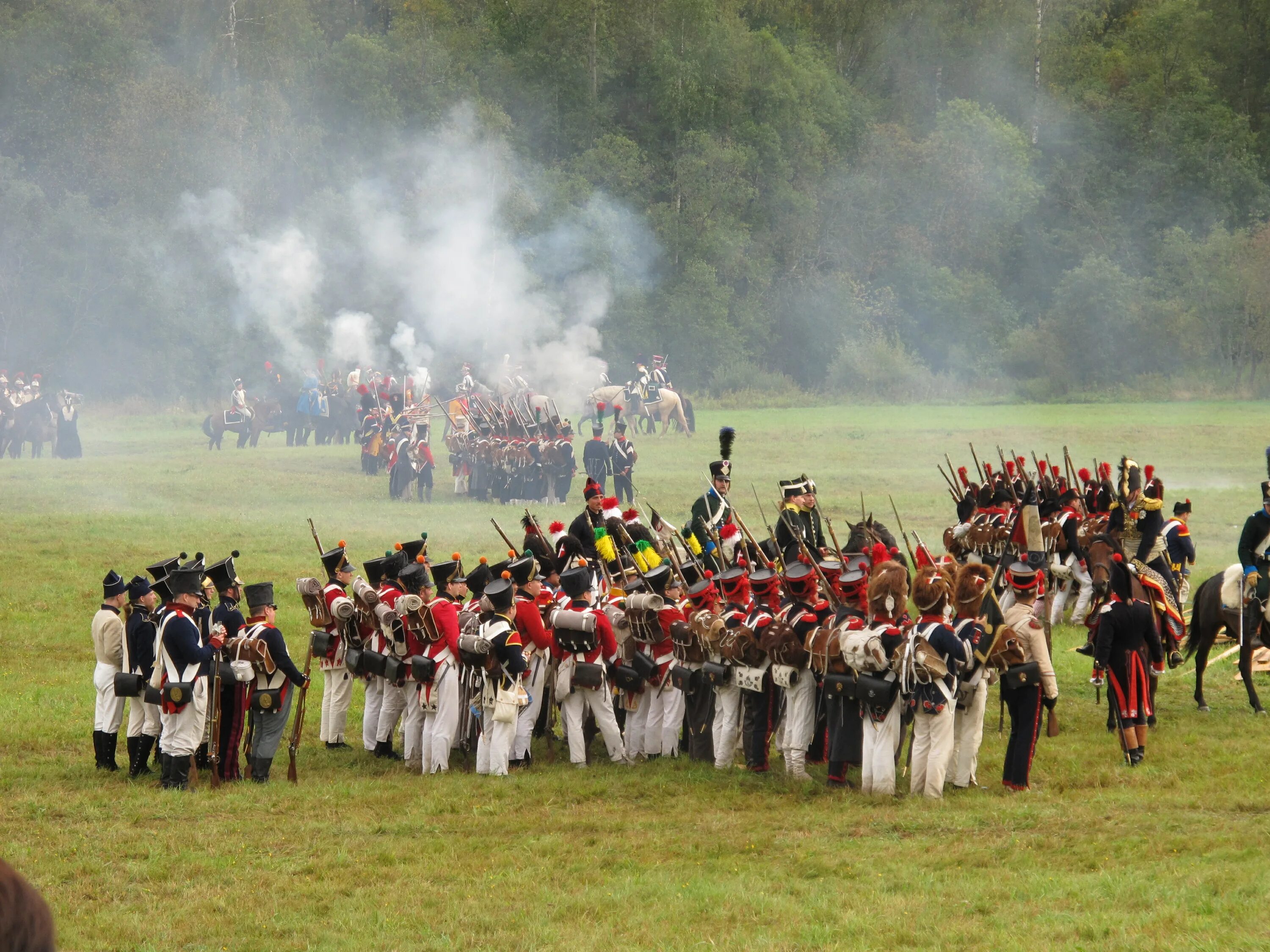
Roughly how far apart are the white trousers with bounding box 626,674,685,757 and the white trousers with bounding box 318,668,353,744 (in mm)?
2533

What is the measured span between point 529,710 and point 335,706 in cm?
190

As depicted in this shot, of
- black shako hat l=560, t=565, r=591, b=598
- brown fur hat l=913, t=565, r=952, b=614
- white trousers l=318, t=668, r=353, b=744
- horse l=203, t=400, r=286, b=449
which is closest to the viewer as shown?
brown fur hat l=913, t=565, r=952, b=614

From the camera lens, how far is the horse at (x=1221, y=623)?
45.0ft

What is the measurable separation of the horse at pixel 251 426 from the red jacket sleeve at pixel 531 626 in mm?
29380

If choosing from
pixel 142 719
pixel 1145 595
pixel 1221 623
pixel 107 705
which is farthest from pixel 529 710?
pixel 1221 623

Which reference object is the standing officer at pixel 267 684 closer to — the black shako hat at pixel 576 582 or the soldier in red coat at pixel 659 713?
the black shako hat at pixel 576 582

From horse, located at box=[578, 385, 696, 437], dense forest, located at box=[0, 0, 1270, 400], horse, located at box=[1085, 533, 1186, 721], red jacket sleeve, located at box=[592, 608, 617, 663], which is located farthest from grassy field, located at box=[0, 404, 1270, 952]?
dense forest, located at box=[0, 0, 1270, 400]

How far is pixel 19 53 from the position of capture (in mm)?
58188

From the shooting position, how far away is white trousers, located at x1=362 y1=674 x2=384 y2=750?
12.9 meters

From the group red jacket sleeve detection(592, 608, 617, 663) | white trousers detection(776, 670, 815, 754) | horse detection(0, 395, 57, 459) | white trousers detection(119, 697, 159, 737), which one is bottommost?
white trousers detection(119, 697, 159, 737)

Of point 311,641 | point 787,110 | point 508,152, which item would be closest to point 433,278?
point 508,152

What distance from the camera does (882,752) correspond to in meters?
10.8

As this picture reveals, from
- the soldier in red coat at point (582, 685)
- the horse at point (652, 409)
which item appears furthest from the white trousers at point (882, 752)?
the horse at point (652, 409)

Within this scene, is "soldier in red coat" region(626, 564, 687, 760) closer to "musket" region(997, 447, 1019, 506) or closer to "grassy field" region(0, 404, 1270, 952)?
"grassy field" region(0, 404, 1270, 952)
